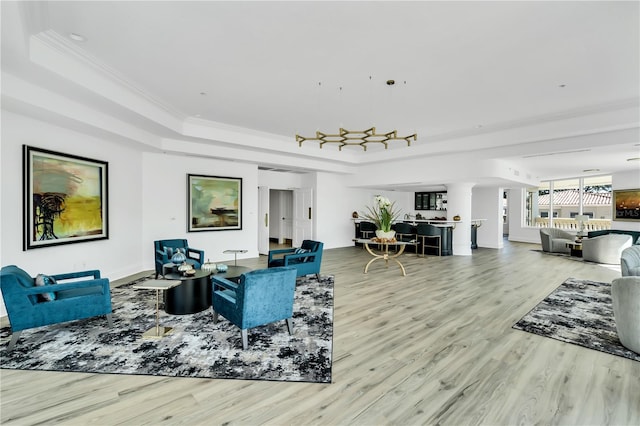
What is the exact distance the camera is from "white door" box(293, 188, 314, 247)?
36.1 feet

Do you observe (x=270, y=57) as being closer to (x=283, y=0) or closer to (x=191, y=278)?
(x=283, y=0)

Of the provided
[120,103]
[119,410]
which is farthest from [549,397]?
[120,103]

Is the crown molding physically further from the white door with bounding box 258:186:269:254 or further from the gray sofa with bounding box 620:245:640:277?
the gray sofa with bounding box 620:245:640:277

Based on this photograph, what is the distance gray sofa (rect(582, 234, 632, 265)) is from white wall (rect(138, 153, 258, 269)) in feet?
31.5

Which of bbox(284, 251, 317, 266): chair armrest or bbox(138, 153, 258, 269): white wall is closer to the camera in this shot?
bbox(284, 251, 317, 266): chair armrest

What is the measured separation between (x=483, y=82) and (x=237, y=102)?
409 centimetres

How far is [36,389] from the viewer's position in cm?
254

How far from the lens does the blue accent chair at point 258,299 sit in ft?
10.6

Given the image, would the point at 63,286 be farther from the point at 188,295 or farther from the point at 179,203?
the point at 179,203

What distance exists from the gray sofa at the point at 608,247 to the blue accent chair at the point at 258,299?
9223mm

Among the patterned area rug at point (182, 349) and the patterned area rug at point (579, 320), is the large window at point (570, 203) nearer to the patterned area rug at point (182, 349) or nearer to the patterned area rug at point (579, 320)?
the patterned area rug at point (579, 320)

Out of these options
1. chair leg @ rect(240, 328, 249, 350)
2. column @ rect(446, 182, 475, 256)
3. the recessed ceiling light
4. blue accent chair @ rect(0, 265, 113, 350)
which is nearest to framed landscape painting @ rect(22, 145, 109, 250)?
blue accent chair @ rect(0, 265, 113, 350)

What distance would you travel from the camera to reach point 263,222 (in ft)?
33.2

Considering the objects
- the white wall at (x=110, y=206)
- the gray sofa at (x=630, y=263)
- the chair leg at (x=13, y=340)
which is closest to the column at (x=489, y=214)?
the gray sofa at (x=630, y=263)
